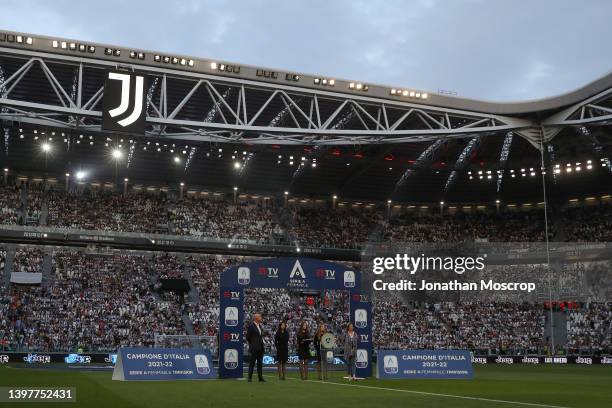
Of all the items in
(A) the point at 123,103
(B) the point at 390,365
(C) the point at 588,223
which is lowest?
(B) the point at 390,365

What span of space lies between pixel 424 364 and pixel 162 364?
9351 mm

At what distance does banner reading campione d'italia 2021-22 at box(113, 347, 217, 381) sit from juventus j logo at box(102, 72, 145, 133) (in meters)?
15.0

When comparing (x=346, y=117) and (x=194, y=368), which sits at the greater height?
(x=346, y=117)

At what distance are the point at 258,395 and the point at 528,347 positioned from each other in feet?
137

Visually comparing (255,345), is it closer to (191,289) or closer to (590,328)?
(191,289)

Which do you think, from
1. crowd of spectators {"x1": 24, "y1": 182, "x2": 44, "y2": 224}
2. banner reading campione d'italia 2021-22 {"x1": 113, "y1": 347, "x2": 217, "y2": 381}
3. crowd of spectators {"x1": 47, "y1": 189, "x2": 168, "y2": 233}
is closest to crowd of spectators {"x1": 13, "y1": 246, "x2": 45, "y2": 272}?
crowd of spectators {"x1": 24, "y1": 182, "x2": 44, "y2": 224}

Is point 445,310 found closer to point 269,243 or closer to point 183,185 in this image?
point 269,243

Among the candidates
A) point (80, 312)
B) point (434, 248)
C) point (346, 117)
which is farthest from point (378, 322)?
point (80, 312)

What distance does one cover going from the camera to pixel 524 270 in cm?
5753

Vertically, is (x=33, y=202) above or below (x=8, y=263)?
above

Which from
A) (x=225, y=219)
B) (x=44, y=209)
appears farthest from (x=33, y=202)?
(x=225, y=219)

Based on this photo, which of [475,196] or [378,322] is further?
[475,196]

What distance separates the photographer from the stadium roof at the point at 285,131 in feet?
121

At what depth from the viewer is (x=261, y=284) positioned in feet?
81.7
